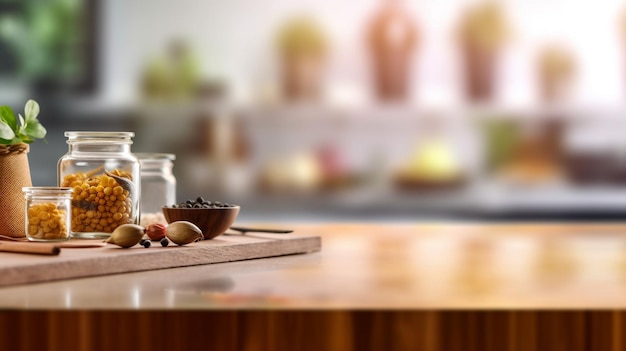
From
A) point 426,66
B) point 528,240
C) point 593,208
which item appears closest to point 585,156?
point 593,208

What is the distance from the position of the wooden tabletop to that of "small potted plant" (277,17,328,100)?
1.59 metres

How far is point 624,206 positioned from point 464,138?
1.83 ft

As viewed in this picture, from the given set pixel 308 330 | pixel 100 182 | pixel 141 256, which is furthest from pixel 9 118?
pixel 308 330

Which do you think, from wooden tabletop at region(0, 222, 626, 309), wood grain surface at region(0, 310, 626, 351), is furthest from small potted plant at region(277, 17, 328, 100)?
wood grain surface at region(0, 310, 626, 351)

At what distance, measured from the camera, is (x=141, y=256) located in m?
1.05

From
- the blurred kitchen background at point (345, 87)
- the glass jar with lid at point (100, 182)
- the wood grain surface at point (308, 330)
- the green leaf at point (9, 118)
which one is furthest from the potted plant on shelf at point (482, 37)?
the wood grain surface at point (308, 330)

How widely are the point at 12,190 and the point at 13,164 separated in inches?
1.6

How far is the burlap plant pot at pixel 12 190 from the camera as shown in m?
Answer: 1.33

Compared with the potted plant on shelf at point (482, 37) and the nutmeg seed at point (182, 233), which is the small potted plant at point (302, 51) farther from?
the nutmeg seed at point (182, 233)

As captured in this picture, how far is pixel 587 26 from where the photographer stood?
3023mm

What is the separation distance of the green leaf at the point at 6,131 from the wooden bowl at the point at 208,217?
26 centimetres

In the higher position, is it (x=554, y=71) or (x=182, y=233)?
(x=554, y=71)

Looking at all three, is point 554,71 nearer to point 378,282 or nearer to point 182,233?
point 182,233

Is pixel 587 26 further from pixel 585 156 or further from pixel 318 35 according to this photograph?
pixel 318 35
